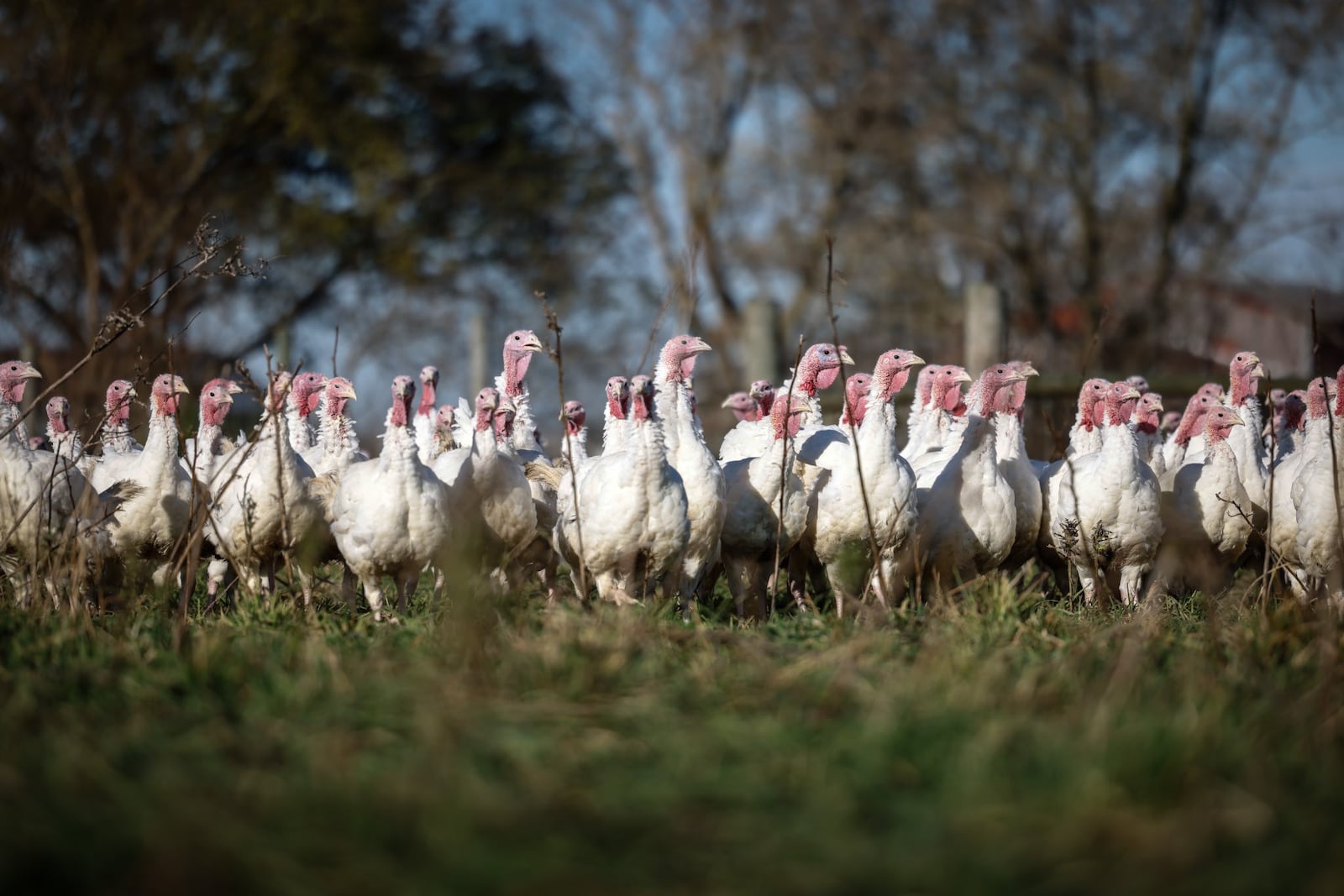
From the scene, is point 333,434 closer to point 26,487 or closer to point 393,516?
point 393,516

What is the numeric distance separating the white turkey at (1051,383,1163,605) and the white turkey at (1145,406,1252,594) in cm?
21

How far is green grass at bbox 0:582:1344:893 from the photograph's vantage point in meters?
2.58

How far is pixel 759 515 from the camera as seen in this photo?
261 inches

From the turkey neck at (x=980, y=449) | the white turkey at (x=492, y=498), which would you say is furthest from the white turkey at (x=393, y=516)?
the turkey neck at (x=980, y=449)

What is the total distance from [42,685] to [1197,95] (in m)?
16.2

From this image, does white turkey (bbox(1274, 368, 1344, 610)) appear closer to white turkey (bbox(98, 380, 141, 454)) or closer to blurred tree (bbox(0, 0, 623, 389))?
white turkey (bbox(98, 380, 141, 454))

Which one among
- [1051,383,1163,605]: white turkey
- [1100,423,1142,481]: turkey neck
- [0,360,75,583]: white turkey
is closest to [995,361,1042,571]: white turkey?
[1051,383,1163,605]: white turkey

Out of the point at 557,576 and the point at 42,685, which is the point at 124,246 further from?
the point at 42,685

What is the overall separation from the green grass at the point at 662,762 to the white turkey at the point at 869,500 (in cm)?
211

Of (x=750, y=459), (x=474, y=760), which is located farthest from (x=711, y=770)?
(x=750, y=459)

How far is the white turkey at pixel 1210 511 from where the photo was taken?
718cm

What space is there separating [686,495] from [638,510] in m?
0.47

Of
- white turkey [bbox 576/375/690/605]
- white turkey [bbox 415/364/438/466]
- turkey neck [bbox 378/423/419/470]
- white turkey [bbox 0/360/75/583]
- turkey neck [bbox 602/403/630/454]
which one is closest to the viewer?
white turkey [bbox 0/360/75/583]

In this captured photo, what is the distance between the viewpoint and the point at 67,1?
1538 cm
